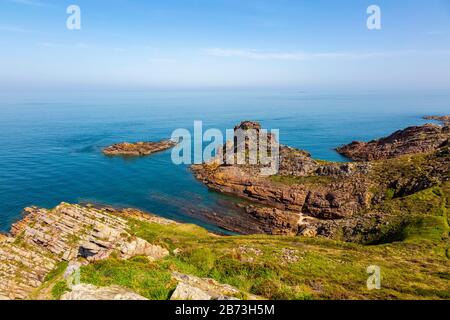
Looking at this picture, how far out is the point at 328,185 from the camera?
74562mm

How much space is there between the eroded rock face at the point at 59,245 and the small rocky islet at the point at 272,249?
12cm

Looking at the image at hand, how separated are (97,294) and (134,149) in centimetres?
10863

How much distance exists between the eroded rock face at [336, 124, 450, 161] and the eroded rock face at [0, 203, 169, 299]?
331 feet

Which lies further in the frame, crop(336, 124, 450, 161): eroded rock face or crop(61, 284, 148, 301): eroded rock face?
crop(336, 124, 450, 161): eroded rock face

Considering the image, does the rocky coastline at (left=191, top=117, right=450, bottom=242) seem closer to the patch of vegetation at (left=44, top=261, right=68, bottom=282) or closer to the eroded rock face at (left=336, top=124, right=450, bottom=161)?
the eroded rock face at (left=336, top=124, right=450, bottom=161)

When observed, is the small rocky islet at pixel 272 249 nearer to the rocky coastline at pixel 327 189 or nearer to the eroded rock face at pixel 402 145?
the rocky coastline at pixel 327 189

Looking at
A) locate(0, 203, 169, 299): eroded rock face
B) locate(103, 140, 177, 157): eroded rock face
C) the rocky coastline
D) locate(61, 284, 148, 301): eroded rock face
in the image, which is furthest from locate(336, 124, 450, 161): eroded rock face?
locate(61, 284, 148, 301): eroded rock face

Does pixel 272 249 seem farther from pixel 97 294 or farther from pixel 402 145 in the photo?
pixel 402 145

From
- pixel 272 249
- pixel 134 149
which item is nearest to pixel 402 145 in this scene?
pixel 272 249

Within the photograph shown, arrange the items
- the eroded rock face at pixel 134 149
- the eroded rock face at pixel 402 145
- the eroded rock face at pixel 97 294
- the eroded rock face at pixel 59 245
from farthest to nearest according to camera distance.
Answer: the eroded rock face at pixel 134 149, the eroded rock face at pixel 402 145, the eroded rock face at pixel 59 245, the eroded rock face at pixel 97 294

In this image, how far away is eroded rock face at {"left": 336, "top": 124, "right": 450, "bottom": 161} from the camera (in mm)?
101562

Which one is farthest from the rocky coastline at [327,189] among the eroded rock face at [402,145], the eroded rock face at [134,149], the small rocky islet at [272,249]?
the eroded rock face at [134,149]

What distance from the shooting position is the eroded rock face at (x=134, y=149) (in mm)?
116294
